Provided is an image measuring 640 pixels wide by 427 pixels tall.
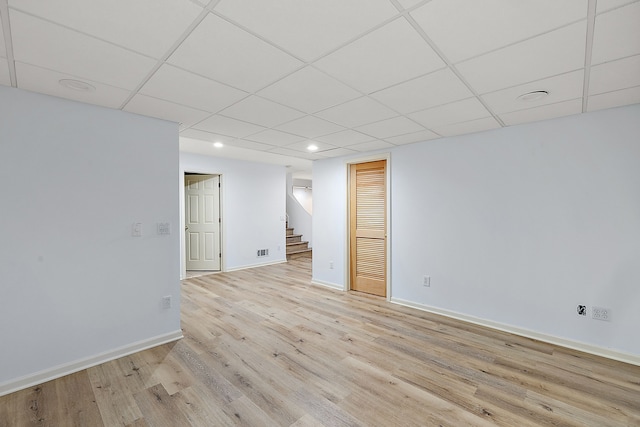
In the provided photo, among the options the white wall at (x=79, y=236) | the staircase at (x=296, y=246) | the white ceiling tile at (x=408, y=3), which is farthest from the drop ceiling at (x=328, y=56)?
the staircase at (x=296, y=246)

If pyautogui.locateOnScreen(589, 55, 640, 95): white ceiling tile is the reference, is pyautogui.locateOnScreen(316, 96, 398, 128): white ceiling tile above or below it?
below

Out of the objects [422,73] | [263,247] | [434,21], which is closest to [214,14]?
[434,21]

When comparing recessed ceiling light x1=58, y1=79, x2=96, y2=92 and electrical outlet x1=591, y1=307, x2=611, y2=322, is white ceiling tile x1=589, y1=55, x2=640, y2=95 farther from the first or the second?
recessed ceiling light x1=58, y1=79, x2=96, y2=92

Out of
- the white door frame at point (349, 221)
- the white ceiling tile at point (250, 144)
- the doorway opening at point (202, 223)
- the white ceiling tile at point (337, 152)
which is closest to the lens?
the white ceiling tile at point (250, 144)

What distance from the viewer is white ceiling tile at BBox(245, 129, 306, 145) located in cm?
347

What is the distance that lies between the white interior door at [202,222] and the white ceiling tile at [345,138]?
129 inches

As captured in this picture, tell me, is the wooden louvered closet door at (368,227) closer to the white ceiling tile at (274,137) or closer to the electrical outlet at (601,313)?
the white ceiling tile at (274,137)

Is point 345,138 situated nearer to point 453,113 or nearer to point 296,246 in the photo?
point 453,113

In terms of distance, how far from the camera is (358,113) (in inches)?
108

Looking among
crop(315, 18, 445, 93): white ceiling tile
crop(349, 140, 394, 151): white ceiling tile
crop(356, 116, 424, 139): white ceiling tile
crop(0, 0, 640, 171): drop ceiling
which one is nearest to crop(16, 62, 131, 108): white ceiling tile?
crop(0, 0, 640, 171): drop ceiling

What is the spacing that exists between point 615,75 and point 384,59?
171cm

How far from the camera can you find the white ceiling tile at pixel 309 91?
201cm

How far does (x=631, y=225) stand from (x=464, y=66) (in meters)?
2.32

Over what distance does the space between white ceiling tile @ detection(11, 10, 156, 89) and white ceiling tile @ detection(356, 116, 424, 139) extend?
216 cm
